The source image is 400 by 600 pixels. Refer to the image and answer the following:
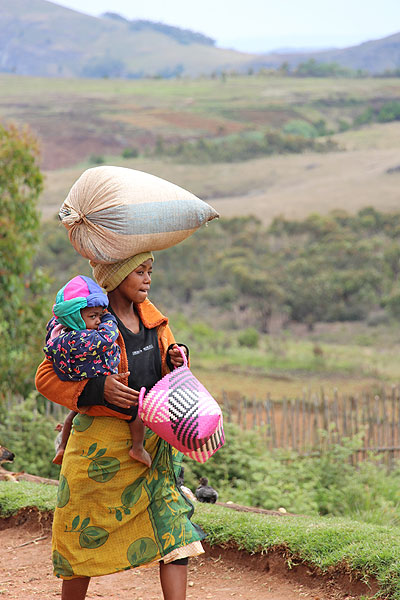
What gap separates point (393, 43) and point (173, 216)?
6162 inches

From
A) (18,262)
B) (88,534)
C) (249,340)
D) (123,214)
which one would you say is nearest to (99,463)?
(88,534)

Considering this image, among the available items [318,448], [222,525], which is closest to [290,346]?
[318,448]

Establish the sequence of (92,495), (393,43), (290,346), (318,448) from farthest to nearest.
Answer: (393,43) → (290,346) → (318,448) → (92,495)

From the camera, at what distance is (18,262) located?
7742mm

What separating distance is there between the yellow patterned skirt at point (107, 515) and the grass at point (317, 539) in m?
1.02

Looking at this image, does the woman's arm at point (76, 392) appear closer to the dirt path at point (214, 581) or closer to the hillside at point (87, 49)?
the dirt path at point (214, 581)

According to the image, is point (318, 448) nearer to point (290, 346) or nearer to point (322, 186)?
point (290, 346)

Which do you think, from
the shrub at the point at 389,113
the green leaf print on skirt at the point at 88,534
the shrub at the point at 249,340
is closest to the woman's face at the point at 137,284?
the green leaf print on skirt at the point at 88,534

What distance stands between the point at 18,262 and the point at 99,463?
5365 millimetres

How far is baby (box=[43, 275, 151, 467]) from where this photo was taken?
2.53 meters

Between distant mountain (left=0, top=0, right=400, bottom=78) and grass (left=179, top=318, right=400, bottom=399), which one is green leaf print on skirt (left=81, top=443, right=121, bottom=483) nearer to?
grass (left=179, top=318, right=400, bottom=399)

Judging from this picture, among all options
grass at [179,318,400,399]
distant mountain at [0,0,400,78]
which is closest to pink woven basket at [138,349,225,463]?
grass at [179,318,400,399]

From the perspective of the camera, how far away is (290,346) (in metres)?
19.0

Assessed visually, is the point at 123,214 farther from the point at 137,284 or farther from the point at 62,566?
the point at 62,566
